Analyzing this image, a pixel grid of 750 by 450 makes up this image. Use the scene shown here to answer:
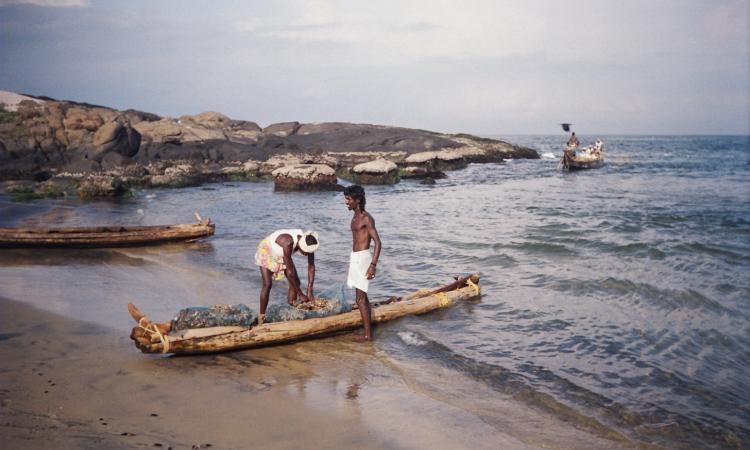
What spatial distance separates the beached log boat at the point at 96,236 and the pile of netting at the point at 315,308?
747 cm

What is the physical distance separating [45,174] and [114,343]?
2667 centimetres

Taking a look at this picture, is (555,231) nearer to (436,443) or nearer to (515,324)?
(515,324)

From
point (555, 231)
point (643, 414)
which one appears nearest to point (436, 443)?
point (643, 414)

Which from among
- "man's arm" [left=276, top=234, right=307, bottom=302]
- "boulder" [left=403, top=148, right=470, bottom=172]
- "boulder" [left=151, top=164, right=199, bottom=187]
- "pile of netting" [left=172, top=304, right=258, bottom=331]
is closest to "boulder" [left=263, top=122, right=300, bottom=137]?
"boulder" [left=403, top=148, right=470, bottom=172]

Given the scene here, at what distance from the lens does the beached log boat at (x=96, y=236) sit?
12.1 metres

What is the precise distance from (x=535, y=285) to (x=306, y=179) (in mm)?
18189

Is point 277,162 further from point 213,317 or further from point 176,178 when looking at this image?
point 213,317

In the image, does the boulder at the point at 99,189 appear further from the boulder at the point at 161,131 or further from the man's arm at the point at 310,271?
the man's arm at the point at 310,271

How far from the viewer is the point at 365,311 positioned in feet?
22.8

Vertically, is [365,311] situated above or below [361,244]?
below

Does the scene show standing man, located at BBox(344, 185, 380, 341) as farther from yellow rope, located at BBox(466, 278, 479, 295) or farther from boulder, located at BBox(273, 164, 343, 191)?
boulder, located at BBox(273, 164, 343, 191)

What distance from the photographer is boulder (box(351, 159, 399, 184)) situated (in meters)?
30.6

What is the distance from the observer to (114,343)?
6.32 metres

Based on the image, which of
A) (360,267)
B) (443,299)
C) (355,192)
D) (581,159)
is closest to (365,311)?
(360,267)
